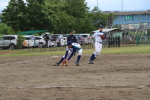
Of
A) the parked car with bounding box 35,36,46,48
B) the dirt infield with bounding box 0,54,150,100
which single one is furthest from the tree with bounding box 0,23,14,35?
the dirt infield with bounding box 0,54,150,100

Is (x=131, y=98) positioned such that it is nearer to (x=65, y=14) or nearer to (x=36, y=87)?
(x=36, y=87)

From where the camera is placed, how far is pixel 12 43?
39031mm

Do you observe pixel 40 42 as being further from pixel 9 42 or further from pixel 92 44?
pixel 92 44

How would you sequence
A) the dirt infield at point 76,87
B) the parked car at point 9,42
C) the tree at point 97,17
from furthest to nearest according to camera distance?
1. the tree at point 97,17
2. the parked car at point 9,42
3. the dirt infield at point 76,87

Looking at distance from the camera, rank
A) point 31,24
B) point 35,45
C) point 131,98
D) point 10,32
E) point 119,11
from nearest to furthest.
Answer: point 131,98 → point 35,45 → point 31,24 → point 10,32 → point 119,11

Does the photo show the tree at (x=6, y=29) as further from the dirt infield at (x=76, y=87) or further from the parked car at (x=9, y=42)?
the dirt infield at (x=76, y=87)

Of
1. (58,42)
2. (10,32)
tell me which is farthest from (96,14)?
(58,42)

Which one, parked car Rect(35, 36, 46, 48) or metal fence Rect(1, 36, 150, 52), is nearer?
metal fence Rect(1, 36, 150, 52)

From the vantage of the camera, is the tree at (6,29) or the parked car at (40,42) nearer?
the parked car at (40,42)

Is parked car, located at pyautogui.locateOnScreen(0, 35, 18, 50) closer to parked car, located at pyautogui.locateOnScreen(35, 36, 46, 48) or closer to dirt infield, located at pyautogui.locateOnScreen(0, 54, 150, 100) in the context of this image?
parked car, located at pyautogui.locateOnScreen(35, 36, 46, 48)

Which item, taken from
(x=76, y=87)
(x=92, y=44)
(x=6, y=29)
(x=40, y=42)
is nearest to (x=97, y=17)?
(x=6, y=29)

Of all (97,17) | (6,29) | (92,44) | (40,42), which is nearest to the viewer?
(40,42)

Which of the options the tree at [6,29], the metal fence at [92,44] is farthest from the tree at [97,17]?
the metal fence at [92,44]

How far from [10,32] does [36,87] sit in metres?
50.4
